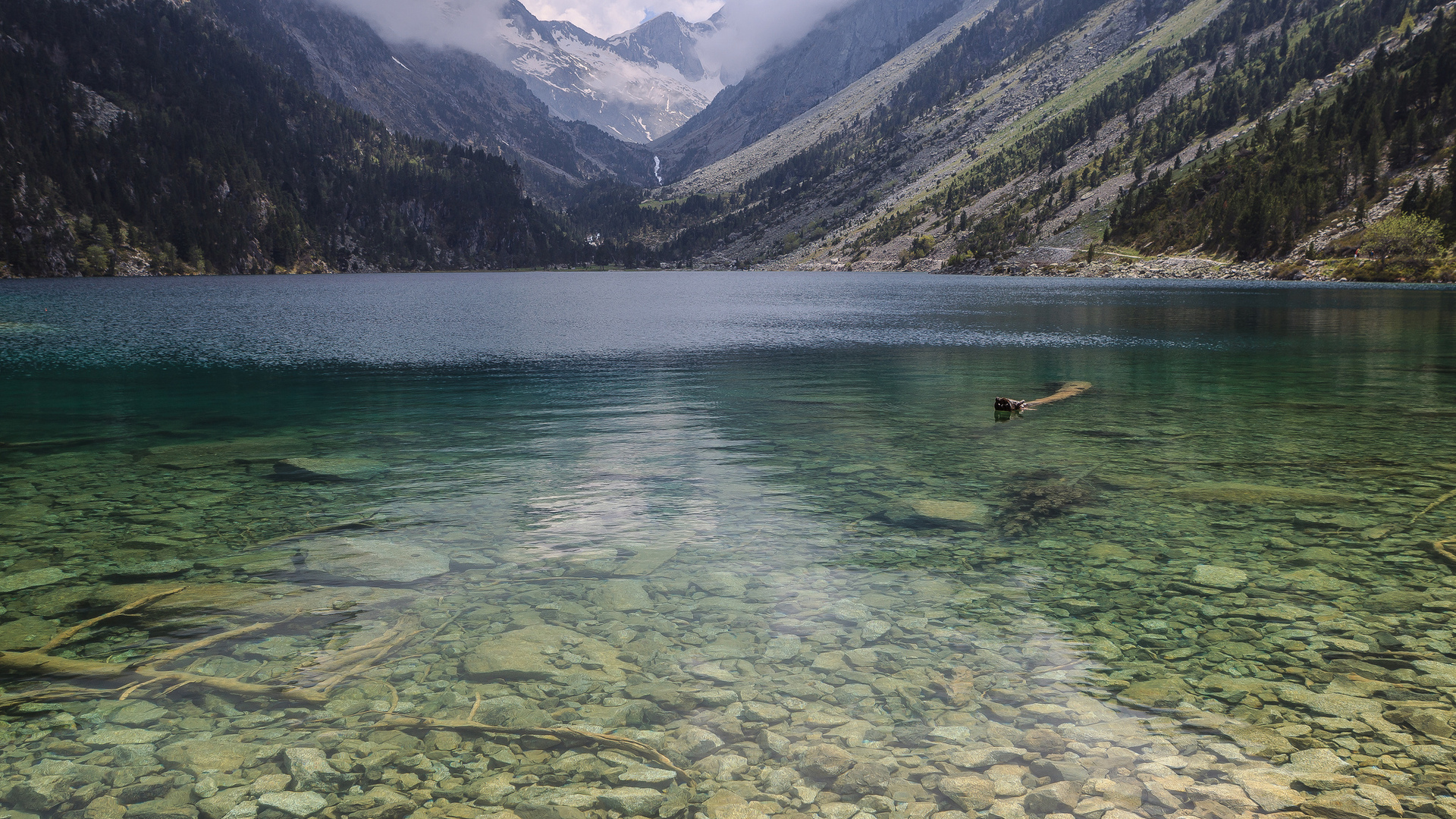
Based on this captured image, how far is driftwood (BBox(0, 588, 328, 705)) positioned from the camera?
380 inches

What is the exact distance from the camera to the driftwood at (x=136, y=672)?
380 inches

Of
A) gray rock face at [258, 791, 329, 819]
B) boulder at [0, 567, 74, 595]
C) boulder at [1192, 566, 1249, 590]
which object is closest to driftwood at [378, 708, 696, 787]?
gray rock face at [258, 791, 329, 819]

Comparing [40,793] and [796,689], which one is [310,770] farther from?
[796,689]

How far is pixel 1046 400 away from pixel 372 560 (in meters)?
29.4

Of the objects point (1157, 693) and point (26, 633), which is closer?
point (1157, 693)

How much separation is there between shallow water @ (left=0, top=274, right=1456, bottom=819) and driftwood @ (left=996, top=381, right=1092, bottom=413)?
2.38ft

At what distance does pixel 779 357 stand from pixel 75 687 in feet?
152

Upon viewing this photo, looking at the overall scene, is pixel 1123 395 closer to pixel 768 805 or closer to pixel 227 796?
pixel 768 805

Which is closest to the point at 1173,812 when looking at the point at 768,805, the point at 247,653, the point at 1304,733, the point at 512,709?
the point at 1304,733

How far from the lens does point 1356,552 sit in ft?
47.5

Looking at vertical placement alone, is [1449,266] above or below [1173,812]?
above

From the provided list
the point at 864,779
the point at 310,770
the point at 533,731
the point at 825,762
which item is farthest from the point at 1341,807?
the point at 310,770

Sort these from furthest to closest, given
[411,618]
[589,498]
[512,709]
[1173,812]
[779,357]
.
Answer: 1. [779,357]
2. [589,498]
3. [411,618]
4. [512,709]
5. [1173,812]

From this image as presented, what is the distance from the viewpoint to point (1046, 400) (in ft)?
115
